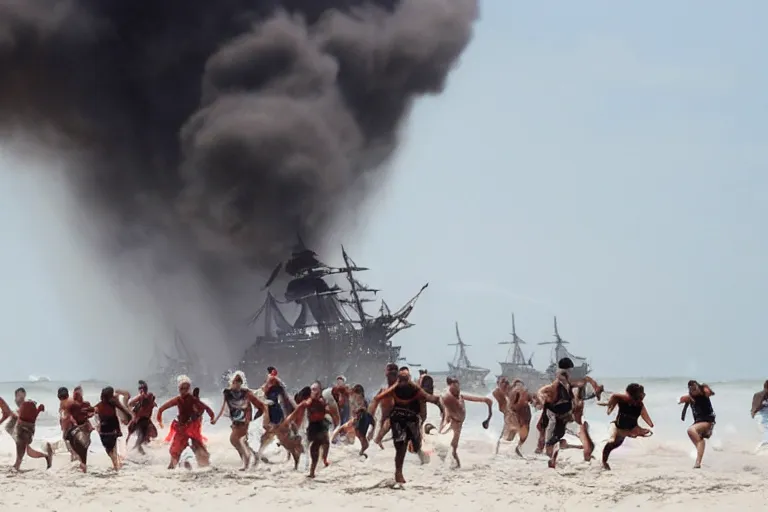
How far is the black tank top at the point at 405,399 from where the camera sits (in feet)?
41.6

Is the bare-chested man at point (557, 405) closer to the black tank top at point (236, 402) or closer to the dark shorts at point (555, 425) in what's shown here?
the dark shorts at point (555, 425)

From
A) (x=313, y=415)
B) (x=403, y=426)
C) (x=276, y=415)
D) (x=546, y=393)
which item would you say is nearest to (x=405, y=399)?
(x=403, y=426)

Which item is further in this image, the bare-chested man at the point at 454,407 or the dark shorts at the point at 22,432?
the bare-chested man at the point at 454,407

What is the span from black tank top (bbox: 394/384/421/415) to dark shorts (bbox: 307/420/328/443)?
178 centimetres

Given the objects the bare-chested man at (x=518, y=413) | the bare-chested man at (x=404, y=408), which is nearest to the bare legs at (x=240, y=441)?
the bare-chested man at (x=404, y=408)

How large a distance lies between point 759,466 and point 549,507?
8115mm

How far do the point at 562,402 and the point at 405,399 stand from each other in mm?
2904

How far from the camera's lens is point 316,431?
1405cm

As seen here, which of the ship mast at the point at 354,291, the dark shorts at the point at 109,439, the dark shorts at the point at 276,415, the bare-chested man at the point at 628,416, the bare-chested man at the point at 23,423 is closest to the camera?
the bare-chested man at the point at 628,416

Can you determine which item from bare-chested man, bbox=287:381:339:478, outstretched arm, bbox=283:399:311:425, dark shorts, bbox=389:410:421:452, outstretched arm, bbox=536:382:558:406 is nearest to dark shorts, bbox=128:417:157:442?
outstretched arm, bbox=283:399:311:425

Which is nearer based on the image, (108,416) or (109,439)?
(108,416)

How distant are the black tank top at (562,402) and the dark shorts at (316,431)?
11.0ft

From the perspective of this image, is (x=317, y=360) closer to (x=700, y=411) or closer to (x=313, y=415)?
(x=700, y=411)

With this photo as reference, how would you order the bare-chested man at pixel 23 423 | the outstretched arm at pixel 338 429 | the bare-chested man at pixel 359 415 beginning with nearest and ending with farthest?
the bare-chested man at pixel 23 423
the outstretched arm at pixel 338 429
the bare-chested man at pixel 359 415
